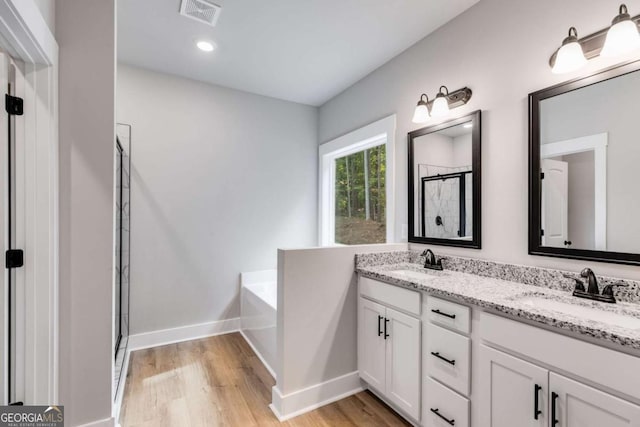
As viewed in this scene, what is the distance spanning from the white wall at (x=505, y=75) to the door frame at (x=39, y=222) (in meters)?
2.35

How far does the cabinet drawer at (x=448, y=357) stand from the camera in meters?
1.49

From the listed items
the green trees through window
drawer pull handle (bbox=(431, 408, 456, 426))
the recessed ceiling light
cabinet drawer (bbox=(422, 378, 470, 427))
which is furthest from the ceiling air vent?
drawer pull handle (bbox=(431, 408, 456, 426))

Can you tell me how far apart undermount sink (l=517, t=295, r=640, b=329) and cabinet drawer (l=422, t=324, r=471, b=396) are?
0.37 m

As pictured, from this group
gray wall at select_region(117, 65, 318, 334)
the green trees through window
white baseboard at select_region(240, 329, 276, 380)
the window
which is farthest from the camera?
the green trees through window

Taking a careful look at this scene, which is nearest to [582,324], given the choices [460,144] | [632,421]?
[632,421]

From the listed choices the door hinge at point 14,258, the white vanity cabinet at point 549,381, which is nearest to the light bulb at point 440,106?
the white vanity cabinet at point 549,381

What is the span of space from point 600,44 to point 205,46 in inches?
103

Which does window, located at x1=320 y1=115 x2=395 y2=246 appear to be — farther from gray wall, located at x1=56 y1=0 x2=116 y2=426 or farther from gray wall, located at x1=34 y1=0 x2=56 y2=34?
gray wall, located at x1=34 y1=0 x2=56 y2=34

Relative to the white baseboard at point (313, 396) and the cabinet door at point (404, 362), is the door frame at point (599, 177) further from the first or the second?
the white baseboard at point (313, 396)

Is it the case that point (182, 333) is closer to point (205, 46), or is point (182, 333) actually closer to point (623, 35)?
point (205, 46)

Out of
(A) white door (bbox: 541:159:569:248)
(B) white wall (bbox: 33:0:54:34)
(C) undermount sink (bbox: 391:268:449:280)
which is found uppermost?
(B) white wall (bbox: 33:0:54:34)

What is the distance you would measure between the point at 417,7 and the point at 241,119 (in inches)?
81.3

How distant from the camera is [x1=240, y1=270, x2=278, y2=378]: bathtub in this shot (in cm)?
244

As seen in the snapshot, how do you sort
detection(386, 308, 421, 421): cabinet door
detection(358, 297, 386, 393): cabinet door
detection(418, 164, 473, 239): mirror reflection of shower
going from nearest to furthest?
detection(386, 308, 421, 421): cabinet door < detection(358, 297, 386, 393): cabinet door < detection(418, 164, 473, 239): mirror reflection of shower
